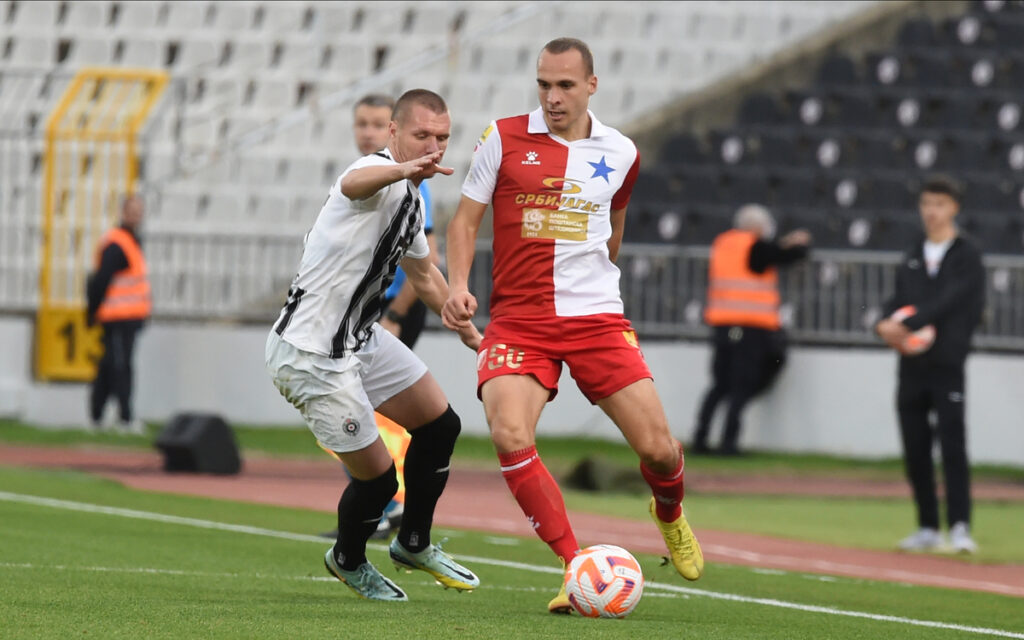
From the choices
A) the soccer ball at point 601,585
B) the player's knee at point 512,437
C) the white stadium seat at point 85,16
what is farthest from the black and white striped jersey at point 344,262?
the white stadium seat at point 85,16

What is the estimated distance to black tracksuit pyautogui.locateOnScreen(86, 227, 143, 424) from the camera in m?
16.7

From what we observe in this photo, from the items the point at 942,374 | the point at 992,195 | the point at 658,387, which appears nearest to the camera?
the point at 942,374

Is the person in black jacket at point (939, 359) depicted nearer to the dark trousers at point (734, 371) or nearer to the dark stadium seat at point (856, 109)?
the dark trousers at point (734, 371)

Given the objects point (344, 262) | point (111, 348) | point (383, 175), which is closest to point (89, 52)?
point (111, 348)

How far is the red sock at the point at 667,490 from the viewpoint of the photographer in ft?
23.2

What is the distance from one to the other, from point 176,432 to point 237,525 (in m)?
3.80

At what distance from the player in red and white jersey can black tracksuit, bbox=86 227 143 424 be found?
33.5 ft

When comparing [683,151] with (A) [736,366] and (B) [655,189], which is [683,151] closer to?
(B) [655,189]

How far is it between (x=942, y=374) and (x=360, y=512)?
16.9ft

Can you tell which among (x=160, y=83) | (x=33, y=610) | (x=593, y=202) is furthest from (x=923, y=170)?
(x=33, y=610)

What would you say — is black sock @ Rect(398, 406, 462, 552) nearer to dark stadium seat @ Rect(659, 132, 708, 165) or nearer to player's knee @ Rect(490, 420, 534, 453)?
player's knee @ Rect(490, 420, 534, 453)

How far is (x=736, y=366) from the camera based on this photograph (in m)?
16.8

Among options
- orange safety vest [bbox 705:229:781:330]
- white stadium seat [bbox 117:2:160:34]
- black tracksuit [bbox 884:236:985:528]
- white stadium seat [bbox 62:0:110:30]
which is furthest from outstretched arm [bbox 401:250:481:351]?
white stadium seat [bbox 62:0:110:30]

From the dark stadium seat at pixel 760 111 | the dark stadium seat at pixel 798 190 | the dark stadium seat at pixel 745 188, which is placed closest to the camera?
the dark stadium seat at pixel 798 190
